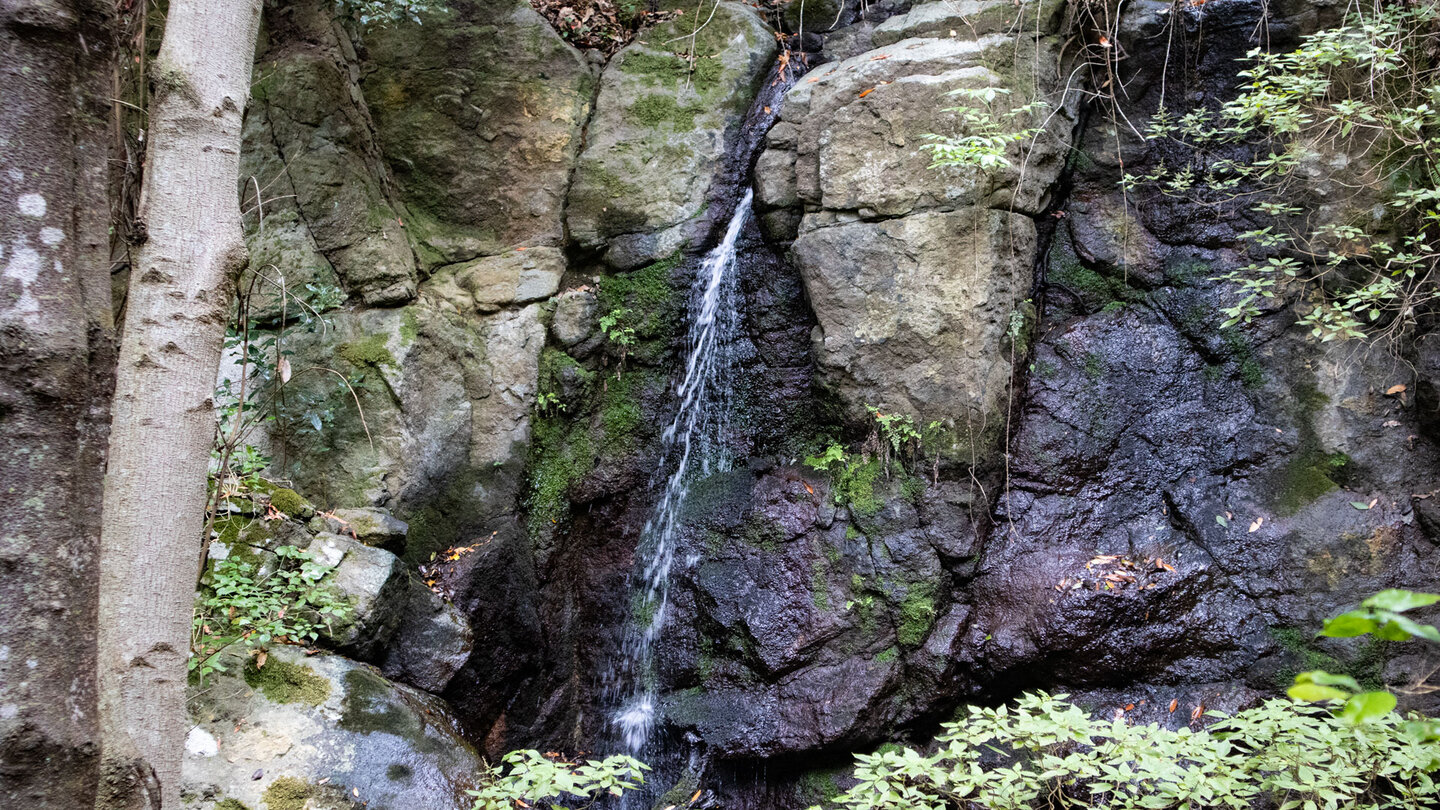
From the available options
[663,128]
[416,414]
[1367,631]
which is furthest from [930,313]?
[1367,631]

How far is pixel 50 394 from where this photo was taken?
1.50 metres

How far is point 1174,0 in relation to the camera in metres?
5.32

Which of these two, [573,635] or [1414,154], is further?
[573,635]

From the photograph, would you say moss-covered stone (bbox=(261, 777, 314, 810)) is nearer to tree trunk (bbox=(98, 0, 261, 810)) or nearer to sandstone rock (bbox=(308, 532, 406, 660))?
sandstone rock (bbox=(308, 532, 406, 660))

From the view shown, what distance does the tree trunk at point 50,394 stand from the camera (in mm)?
1424

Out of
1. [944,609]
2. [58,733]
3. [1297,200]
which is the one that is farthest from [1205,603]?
[58,733]

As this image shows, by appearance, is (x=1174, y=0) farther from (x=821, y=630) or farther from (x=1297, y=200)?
(x=821, y=630)

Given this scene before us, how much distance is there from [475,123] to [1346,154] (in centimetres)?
604

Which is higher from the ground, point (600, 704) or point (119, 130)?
point (119, 130)

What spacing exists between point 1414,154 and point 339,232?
22.1 ft

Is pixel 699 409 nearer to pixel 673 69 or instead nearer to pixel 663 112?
pixel 663 112

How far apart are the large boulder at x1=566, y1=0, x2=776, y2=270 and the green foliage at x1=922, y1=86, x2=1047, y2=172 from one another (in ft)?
6.56

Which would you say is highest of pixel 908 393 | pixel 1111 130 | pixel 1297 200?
pixel 1111 130

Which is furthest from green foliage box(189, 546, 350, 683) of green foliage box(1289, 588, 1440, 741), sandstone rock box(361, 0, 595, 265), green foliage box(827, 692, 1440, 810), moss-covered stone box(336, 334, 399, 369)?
green foliage box(1289, 588, 1440, 741)
